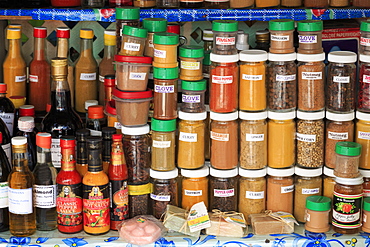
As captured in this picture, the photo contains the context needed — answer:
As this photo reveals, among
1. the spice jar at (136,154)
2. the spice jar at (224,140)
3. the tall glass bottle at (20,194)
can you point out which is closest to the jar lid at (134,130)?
the spice jar at (136,154)

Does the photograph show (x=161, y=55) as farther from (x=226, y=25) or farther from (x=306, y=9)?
(x=306, y=9)

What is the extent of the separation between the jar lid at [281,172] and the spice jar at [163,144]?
0.33m

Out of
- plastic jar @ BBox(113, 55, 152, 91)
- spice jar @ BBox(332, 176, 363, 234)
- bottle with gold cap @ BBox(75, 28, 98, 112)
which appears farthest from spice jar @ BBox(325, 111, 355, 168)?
bottle with gold cap @ BBox(75, 28, 98, 112)

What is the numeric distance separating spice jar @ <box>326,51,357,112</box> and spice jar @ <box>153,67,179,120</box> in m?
0.52

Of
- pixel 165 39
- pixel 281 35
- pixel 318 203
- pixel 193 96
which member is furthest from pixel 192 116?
pixel 318 203

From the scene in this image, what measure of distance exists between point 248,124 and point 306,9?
1.67 feet

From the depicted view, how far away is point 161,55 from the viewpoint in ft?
7.16

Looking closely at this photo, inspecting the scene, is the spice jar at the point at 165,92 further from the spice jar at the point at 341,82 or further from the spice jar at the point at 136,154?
the spice jar at the point at 341,82

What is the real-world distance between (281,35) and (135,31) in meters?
0.48

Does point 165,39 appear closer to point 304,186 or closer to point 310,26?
point 310,26

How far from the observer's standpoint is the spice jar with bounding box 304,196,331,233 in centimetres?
219

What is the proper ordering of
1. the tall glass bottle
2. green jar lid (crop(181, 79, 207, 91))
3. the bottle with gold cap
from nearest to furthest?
1. the tall glass bottle
2. green jar lid (crop(181, 79, 207, 91))
3. the bottle with gold cap

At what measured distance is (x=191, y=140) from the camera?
2.24 m

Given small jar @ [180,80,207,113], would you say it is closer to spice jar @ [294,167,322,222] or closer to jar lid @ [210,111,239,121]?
jar lid @ [210,111,239,121]
